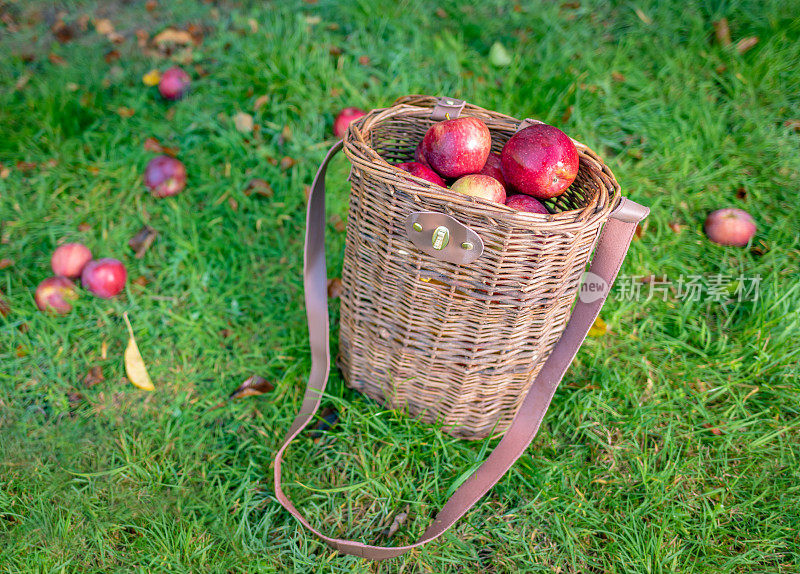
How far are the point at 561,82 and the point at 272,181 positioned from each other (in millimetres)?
1501

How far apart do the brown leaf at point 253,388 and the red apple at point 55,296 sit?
2.64ft

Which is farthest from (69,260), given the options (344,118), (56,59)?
(56,59)

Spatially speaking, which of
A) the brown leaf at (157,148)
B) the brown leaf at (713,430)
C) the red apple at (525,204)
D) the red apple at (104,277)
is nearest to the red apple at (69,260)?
the red apple at (104,277)

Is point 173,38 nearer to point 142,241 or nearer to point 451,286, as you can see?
point 142,241

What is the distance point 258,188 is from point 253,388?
0.95 meters

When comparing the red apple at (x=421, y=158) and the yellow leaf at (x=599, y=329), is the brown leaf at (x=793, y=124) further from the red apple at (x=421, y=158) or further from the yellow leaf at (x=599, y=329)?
the red apple at (x=421, y=158)

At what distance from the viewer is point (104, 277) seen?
6.92 feet

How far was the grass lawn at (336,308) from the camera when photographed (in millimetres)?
1616

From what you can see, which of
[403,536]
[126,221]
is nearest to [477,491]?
[403,536]

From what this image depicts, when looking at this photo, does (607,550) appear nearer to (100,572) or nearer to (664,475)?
(664,475)

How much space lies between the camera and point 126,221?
2418 millimetres

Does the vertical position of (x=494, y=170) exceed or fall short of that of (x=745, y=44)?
it falls short

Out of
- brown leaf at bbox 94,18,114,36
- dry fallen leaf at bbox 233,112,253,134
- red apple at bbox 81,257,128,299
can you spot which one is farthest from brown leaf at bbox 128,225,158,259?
brown leaf at bbox 94,18,114,36

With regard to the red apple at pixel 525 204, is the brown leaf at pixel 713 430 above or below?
below
